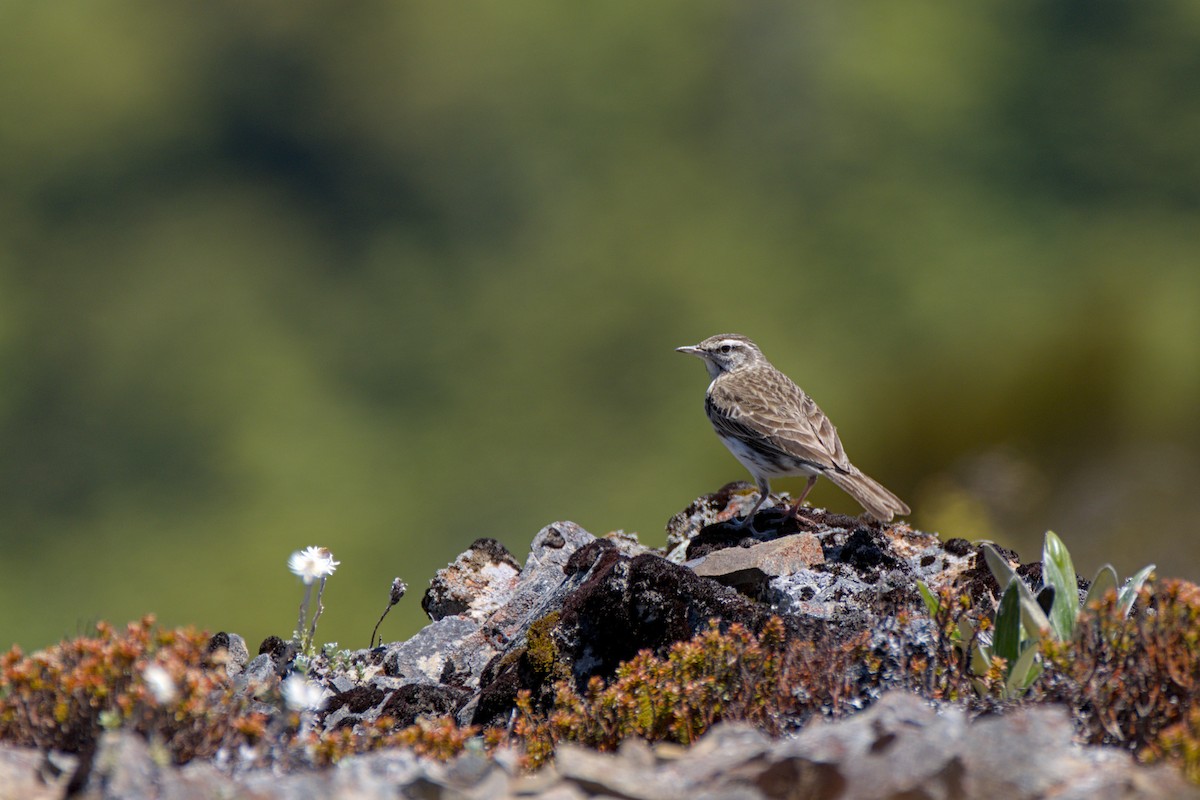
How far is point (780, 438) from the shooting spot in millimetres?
9750

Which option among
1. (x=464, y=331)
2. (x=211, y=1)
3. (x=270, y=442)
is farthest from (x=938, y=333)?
(x=211, y=1)

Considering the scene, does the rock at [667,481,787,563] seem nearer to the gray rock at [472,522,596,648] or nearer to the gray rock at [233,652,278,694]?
the gray rock at [472,522,596,648]

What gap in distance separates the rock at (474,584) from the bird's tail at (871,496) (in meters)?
2.34

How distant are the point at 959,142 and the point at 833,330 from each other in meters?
9.56

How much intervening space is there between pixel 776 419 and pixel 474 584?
257 cm

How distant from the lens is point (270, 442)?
3161 cm

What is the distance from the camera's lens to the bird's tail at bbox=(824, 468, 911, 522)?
29.6 ft

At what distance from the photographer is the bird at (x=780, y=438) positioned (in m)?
9.34

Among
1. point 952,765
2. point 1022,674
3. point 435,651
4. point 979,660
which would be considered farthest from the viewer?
point 435,651

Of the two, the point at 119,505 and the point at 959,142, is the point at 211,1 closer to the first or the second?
the point at 119,505

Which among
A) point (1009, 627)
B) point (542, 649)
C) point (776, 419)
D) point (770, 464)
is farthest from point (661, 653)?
point (776, 419)

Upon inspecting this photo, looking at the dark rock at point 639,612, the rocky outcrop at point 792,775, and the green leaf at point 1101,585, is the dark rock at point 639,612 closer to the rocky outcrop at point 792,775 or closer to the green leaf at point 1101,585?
the green leaf at point 1101,585

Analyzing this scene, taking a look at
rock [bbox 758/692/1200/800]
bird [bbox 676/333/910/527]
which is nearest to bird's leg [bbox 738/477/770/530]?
bird [bbox 676/333/910/527]

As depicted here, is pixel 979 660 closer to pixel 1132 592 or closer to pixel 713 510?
pixel 1132 592
